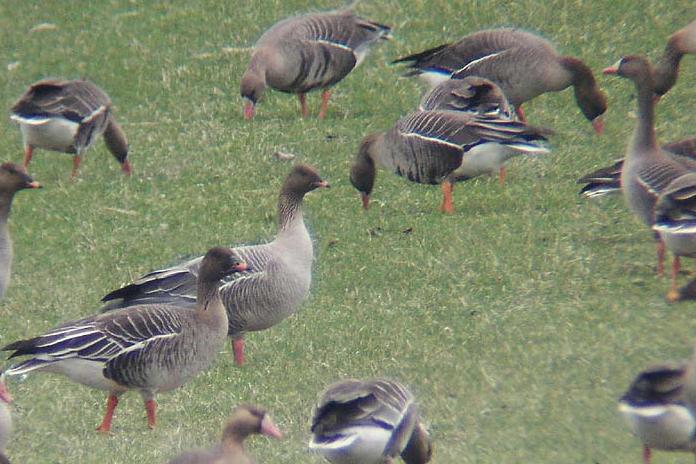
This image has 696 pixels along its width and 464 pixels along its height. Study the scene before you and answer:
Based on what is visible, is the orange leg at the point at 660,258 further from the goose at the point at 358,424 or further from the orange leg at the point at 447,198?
the goose at the point at 358,424

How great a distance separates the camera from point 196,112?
1606 centimetres

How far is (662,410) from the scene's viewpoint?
6.81m

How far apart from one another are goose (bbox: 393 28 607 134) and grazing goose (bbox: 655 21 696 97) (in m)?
0.75

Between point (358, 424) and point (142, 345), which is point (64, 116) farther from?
point (358, 424)

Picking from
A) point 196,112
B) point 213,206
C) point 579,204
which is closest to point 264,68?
point 196,112

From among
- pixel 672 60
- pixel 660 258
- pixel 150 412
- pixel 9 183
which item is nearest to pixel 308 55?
pixel 672 60

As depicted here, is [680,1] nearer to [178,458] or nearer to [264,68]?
[264,68]

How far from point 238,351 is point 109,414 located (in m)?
1.32

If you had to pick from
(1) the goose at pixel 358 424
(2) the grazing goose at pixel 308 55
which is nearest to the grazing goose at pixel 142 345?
(1) the goose at pixel 358 424

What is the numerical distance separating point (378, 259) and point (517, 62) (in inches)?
148

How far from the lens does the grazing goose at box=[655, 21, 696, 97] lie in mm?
14555

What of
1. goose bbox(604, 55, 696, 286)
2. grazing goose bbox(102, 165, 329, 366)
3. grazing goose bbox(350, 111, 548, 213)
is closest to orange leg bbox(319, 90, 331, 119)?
grazing goose bbox(350, 111, 548, 213)

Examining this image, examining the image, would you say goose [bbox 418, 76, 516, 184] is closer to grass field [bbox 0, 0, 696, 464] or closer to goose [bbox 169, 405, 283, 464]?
grass field [bbox 0, 0, 696, 464]

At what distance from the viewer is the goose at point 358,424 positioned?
688 centimetres
